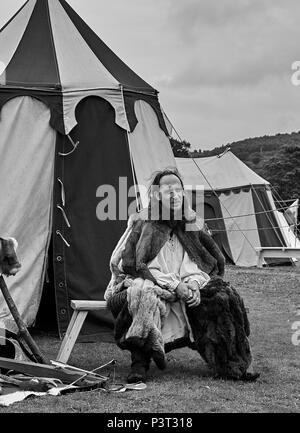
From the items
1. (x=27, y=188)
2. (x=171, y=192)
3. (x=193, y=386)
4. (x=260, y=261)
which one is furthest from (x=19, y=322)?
(x=260, y=261)

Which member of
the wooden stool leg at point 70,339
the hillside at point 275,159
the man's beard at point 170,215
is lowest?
the wooden stool leg at point 70,339

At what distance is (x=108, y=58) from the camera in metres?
6.69

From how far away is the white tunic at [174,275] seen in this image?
4535mm

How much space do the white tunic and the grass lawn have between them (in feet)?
0.97

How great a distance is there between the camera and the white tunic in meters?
4.54

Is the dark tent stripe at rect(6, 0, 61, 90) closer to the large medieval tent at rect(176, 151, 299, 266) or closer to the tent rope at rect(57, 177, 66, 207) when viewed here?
the tent rope at rect(57, 177, 66, 207)

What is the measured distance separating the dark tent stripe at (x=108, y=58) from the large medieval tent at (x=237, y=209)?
23.3 ft

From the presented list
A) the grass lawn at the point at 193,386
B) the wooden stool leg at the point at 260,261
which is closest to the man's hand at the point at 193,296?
the grass lawn at the point at 193,386

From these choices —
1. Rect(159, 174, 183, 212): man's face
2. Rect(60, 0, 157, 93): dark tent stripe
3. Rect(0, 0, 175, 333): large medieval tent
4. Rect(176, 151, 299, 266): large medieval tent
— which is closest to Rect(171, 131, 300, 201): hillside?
Rect(176, 151, 299, 266): large medieval tent

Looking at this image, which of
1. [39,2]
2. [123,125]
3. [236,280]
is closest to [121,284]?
[123,125]

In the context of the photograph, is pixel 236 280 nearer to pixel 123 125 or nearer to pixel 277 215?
pixel 277 215

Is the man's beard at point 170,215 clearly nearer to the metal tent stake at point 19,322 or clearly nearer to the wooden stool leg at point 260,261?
the metal tent stake at point 19,322
